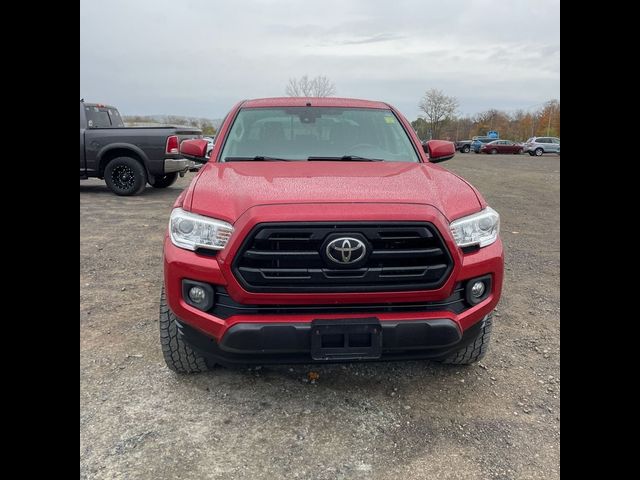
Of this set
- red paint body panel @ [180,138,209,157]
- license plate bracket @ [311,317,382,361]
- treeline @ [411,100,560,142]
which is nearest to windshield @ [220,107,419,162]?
red paint body panel @ [180,138,209,157]

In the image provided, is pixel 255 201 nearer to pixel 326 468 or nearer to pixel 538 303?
pixel 326 468

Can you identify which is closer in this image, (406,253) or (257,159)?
(406,253)

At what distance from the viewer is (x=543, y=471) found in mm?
2174

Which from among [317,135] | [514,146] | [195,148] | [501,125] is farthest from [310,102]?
[501,125]

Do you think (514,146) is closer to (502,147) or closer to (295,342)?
(502,147)

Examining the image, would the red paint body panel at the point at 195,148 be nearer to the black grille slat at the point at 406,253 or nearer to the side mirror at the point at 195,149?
the side mirror at the point at 195,149

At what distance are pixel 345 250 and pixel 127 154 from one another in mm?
9400

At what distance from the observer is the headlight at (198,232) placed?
2320 millimetres

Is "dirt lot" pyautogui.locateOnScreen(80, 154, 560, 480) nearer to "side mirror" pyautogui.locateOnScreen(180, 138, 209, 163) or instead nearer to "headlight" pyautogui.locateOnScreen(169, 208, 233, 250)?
"headlight" pyautogui.locateOnScreen(169, 208, 233, 250)

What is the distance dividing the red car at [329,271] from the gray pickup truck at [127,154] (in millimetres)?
8146

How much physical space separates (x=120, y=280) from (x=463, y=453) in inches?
147

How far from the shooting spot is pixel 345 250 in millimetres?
2252

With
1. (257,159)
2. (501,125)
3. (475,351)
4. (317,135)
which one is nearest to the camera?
(475,351)
